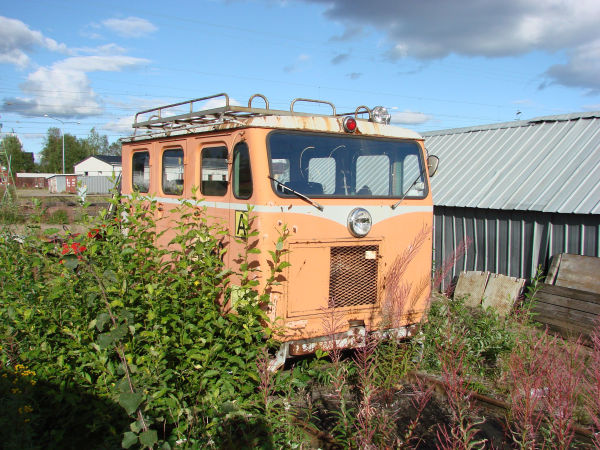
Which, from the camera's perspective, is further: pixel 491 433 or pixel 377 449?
pixel 491 433

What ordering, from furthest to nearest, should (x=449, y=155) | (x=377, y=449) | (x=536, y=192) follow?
(x=449, y=155), (x=536, y=192), (x=377, y=449)

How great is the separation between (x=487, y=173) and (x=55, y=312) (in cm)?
885

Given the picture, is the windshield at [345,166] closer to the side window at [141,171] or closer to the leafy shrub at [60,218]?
the leafy shrub at [60,218]

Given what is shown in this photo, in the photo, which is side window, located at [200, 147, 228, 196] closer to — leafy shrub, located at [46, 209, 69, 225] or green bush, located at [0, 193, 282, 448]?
green bush, located at [0, 193, 282, 448]

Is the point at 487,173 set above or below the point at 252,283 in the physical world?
above

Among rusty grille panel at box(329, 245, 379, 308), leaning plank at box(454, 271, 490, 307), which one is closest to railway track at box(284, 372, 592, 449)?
rusty grille panel at box(329, 245, 379, 308)

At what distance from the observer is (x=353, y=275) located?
201 inches

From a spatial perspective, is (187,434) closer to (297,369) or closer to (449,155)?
(297,369)

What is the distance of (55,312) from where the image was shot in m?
4.03

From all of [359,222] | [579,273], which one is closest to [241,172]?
[359,222]

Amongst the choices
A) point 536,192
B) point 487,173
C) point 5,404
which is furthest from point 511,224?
point 5,404

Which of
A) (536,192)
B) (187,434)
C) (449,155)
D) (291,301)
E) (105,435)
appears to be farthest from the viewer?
(449,155)

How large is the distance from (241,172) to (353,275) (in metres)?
1.55

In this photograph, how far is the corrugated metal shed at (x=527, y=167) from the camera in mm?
8484
